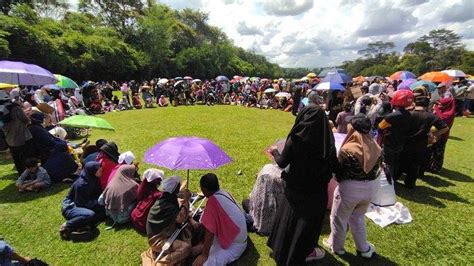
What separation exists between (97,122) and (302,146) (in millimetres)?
4633

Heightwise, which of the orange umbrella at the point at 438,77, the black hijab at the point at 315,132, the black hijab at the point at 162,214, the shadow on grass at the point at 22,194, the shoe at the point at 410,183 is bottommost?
the shadow on grass at the point at 22,194

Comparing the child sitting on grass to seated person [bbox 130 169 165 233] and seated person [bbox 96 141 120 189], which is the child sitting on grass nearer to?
seated person [bbox 96 141 120 189]

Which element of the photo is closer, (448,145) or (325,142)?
(325,142)

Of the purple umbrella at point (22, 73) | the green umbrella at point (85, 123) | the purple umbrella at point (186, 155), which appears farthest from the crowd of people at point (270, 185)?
the purple umbrella at point (22, 73)

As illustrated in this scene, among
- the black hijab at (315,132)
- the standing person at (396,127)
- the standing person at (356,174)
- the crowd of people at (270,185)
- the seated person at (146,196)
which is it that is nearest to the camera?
the black hijab at (315,132)

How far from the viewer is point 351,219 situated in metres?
3.65

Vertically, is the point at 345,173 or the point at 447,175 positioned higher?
the point at 345,173

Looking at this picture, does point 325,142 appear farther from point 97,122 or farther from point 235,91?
point 235,91

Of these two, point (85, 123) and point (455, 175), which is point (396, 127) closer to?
point (455, 175)

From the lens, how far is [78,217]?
4336 mm

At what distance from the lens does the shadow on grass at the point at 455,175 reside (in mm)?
6577

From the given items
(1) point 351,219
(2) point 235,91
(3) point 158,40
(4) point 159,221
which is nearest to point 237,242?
(4) point 159,221

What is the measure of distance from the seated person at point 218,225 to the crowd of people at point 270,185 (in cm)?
1

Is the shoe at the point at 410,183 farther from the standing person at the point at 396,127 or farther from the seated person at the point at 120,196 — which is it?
the seated person at the point at 120,196
